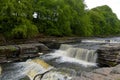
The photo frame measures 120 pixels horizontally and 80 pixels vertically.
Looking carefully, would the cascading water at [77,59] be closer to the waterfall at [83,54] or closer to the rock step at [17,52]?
the waterfall at [83,54]

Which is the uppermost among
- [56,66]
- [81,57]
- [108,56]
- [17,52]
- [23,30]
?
[23,30]

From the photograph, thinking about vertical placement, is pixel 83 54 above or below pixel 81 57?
above

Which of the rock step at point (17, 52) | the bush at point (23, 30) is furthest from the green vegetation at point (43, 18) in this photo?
the rock step at point (17, 52)

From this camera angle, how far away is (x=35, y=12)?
95.1 ft

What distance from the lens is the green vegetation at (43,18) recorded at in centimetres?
2235

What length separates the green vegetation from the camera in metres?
22.4

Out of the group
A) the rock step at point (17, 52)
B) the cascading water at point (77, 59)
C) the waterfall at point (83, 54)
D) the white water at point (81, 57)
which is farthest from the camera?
the rock step at point (17, 52)

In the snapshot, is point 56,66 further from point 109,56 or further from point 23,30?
point 23,30

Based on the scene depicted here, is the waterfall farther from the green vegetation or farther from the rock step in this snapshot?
the green vegetation

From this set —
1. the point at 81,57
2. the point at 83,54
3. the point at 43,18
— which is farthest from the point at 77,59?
the point at 43,18

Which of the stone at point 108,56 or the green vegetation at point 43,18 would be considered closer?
the stone at point 108,56

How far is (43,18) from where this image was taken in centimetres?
Answer: 2941

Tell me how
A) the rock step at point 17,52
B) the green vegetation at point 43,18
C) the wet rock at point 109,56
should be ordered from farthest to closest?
the green vegetation at point 43,18 < the rock step at point 17,52 < the wet rock at point 109,56

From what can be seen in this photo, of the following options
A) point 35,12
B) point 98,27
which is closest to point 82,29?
point 35,12
